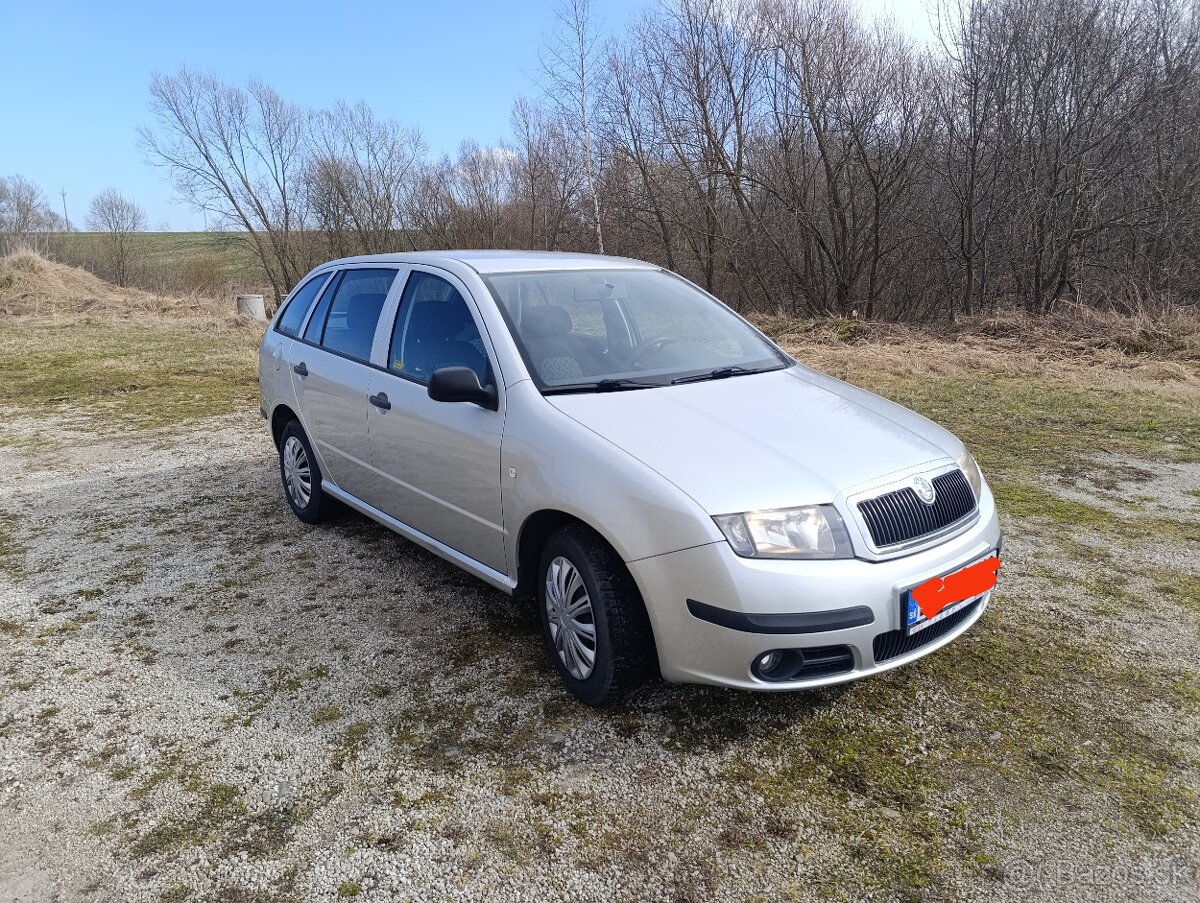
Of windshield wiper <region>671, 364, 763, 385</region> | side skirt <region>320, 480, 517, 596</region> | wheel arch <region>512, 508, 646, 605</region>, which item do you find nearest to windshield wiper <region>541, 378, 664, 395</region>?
windshield wiper <region>671, 364, 763, 385</region>

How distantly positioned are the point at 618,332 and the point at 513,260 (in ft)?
2.55

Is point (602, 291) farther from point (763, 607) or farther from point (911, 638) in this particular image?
point (911, 638)

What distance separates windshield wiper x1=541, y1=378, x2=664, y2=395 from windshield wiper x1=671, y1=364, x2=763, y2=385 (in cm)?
13

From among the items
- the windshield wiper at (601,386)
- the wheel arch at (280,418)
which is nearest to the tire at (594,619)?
the windshield wiper at (601,386)

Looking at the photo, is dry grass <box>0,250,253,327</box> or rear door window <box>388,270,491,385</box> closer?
rear door window <box>388,270,491,385</box>

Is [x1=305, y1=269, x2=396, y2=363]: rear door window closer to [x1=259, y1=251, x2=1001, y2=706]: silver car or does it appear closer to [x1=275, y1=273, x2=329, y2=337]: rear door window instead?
[x1=259, y1=251, x2=1001, y2=706]: silver car

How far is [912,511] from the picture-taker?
2.76 metres

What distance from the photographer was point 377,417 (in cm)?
404

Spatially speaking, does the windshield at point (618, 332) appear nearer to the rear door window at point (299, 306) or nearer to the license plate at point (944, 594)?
the license plate at point (944, 594)

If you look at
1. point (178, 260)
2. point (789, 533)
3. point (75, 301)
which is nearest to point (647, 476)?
point (789, 533)

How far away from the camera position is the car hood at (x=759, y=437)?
8.66ft

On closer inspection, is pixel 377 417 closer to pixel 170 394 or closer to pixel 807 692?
pixel 807 692

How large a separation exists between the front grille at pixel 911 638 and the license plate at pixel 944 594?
0.03 meters

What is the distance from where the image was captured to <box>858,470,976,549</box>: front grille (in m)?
2.66
